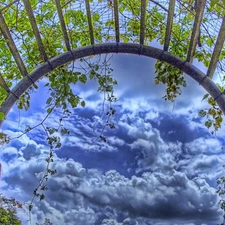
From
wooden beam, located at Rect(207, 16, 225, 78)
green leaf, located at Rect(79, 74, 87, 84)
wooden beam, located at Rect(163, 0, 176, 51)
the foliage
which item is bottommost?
the foliage

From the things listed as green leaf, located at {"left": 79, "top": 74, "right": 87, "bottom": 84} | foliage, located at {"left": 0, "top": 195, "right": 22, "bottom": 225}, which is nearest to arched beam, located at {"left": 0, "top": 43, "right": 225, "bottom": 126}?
green leaf, located at {"left": 79, "top": 74, "right": 87, "bottom": 84}

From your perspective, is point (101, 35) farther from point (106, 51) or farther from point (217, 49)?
point (217, 49)

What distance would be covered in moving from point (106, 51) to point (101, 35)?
15.1 inches

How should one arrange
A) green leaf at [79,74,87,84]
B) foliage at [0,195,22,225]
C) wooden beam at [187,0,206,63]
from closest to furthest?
1. wooden beam at [187,0,206,63]
2. green leaf at [79,74,87,84]
3. foliage at [0,195,22,225]

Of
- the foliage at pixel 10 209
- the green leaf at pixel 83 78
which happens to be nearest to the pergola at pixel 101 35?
the green leaf at pixel 83 78

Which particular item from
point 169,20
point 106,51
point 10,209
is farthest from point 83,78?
point 10,209

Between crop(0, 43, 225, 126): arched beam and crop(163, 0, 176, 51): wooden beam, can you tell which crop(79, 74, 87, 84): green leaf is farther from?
crop(163, 0, 176, 51): wooden beam

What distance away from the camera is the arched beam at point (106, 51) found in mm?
2787

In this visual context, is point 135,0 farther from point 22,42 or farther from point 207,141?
point 207,141

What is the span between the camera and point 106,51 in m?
2.86

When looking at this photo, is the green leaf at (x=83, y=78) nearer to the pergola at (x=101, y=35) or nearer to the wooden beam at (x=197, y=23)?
the pergola at (x=101, y=35)

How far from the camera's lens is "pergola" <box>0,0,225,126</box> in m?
2.73

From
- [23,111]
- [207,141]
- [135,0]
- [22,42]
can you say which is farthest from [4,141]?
[207,141]

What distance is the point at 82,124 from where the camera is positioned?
664 centimetres
